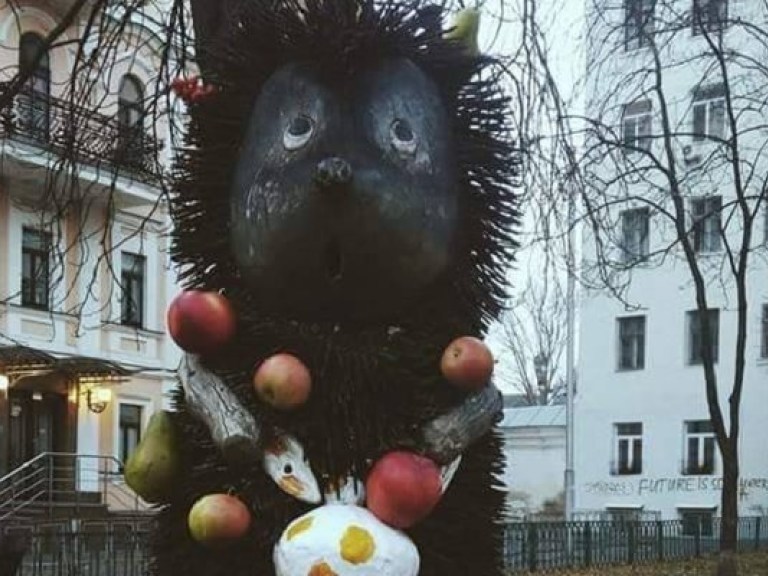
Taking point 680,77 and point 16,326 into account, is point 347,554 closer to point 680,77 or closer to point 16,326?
point 16,326


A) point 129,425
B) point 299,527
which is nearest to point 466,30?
point 299,527

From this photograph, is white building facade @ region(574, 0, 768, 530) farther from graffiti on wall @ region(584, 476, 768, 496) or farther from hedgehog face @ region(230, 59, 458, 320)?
hedgehog face @ region(230, 59, 458, 320)

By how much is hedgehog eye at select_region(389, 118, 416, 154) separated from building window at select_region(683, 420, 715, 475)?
2593 centimetres

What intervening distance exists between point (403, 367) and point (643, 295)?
27.0 meters

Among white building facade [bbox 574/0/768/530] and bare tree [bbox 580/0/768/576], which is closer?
bare tree [bbox 580/0/768/576]

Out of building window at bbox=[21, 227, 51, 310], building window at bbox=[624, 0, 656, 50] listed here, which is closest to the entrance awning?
building window at bbox=[21, 227, 51, 310]

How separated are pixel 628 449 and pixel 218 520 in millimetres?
27746

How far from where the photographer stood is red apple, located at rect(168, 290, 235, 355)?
9.48 ft

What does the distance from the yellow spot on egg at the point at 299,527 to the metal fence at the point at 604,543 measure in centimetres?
1116

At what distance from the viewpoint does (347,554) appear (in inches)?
106

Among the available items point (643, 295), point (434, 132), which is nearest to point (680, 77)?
point (643, 295)

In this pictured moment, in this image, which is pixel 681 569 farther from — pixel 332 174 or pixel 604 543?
pixel 332 174

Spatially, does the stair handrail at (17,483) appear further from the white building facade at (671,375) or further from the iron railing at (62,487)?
the white building facade at (671,375)

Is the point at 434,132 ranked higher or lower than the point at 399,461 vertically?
higher
